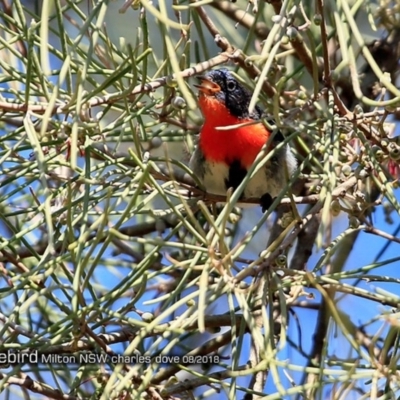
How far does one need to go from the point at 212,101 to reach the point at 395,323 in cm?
186

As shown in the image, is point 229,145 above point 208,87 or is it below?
below

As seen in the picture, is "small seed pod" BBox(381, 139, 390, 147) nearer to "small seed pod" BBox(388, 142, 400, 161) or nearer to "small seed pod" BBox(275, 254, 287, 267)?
"small seed pod" BBox(388, 142, 400, 161)

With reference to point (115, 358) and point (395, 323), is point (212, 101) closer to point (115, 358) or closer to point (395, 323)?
point (115, 358)

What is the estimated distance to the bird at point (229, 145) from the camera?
9.45 feet

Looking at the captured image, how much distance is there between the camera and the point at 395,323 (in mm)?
1103

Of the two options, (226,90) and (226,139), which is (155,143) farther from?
(226,90)

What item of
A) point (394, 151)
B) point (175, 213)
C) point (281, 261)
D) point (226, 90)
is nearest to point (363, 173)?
point (394, 151)

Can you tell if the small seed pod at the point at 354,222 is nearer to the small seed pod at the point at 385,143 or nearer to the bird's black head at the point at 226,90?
the small seed pod at the point at 385,143

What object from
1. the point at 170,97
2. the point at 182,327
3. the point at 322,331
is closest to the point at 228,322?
the point at 322,331

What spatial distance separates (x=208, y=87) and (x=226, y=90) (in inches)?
5.7

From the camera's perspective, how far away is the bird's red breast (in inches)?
113

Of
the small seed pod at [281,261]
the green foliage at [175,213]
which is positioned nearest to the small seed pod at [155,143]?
the green foliage at [175,213]

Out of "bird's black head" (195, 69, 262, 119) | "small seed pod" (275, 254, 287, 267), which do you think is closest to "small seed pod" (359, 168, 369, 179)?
"small seed pod" (275, 254, 287, 267)

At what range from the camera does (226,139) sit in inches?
115
